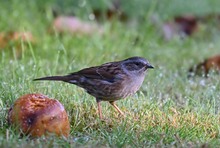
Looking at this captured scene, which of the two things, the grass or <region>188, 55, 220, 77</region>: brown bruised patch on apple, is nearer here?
the grass

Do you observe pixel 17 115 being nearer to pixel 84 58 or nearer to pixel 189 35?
pixel 84 58

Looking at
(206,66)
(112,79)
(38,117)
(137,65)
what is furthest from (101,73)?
(206,66)

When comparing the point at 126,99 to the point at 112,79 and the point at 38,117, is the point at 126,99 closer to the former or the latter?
the point at 112,79

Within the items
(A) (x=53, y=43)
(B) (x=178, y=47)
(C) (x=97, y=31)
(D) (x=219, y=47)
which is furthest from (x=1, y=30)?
(D) (x=219, y=47)

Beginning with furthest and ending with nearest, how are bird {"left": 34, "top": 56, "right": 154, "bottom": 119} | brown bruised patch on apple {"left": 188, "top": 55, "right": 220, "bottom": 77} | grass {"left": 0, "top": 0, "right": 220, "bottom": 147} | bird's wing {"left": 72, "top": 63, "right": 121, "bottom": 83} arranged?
brown bruised patch on apple {"left": 188, "top": 55, "right": 220, "bottom": 77}
bird's wing {"left": 72, "top": 63, "right": 121, "bottom": 83}
bird {"left": 34, "top": 56, "right": 154, "bottom": 119}
grass {"left": 0, "top": 0, "right": 220, "bottom": 147}

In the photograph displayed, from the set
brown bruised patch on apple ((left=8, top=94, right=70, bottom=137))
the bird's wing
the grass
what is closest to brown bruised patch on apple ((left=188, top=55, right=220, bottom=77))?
the grass

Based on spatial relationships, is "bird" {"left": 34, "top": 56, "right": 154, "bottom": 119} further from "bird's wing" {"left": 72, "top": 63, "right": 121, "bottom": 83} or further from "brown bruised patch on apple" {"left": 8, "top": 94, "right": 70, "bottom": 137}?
"brown bruised patch on apple" {"left": 8, "top": 94, "right": 70, "bottom": 137}
